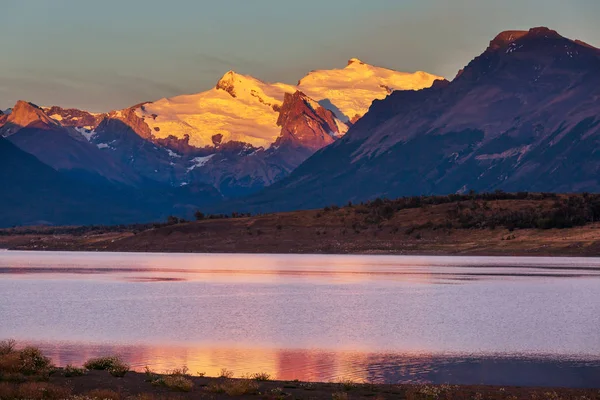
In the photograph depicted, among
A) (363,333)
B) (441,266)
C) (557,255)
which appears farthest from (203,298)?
(557,255)

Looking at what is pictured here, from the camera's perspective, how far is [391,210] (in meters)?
184

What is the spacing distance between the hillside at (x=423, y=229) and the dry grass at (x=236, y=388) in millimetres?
116181

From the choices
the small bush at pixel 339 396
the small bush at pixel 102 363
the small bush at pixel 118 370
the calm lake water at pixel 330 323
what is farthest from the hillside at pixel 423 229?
the small bush at pixel 339 396

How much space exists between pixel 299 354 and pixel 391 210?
444 ft

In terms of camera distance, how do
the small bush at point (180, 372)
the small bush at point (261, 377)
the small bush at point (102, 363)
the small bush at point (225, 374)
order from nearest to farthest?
the small bush at point (180, 372) < the small bush at point (261, 377) < the small bush at point (102, 363) < the small bush at point (225, 374)

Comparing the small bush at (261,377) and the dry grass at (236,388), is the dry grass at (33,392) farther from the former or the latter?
the small bush at (261,377)

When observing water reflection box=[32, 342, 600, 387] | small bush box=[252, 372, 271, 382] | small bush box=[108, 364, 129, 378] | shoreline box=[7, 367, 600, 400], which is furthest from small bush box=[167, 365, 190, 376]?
small bush box=[252, 372, 271, 382]

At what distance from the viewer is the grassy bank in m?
34.8

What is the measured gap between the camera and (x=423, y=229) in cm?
17225

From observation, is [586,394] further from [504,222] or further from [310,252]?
[310,252]

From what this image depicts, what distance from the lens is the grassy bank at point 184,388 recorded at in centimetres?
3481

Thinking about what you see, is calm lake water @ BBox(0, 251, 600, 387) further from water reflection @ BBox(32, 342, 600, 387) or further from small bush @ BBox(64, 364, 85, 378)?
small bush @ BBox(64, 364, 85, 378)

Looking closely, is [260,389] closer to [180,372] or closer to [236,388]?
[236,388]

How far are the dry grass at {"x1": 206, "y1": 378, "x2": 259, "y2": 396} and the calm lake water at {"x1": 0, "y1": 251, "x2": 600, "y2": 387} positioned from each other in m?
6.00
